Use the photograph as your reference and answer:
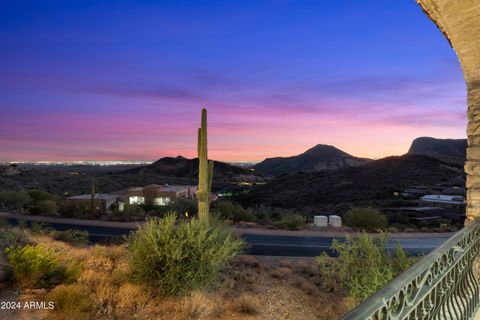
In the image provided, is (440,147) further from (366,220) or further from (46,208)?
(46,208)

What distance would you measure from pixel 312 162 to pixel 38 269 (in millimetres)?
112394

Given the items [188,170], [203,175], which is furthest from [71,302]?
[188,170]

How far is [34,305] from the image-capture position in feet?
20.6

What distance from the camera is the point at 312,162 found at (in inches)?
4562

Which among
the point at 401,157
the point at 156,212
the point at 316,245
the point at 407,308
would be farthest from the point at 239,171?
the point at 407,308

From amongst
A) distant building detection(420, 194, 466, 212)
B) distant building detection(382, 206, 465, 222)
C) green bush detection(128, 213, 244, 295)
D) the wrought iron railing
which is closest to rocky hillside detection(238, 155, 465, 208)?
distant building detection(420, 194, 466, 212)

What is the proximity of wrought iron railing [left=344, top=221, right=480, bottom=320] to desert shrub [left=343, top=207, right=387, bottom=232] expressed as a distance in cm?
1624

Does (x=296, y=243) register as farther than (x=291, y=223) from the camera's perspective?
No

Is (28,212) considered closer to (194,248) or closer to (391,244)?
(194,248)

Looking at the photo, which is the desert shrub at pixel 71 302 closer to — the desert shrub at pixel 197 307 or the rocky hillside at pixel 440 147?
the desert shrub at pixel 197 307

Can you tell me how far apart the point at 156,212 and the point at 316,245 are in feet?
46.5

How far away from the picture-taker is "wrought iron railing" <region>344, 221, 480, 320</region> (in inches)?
71.2

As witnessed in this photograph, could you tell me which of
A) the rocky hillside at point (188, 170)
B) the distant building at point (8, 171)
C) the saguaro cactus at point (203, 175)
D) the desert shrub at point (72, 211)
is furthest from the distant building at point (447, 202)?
the distant building at point (8, 171)

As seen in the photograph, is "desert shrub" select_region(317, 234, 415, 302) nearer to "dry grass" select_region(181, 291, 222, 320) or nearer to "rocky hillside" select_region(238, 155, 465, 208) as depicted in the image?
"dry grass" select_region(181, 291, 222, 320)
